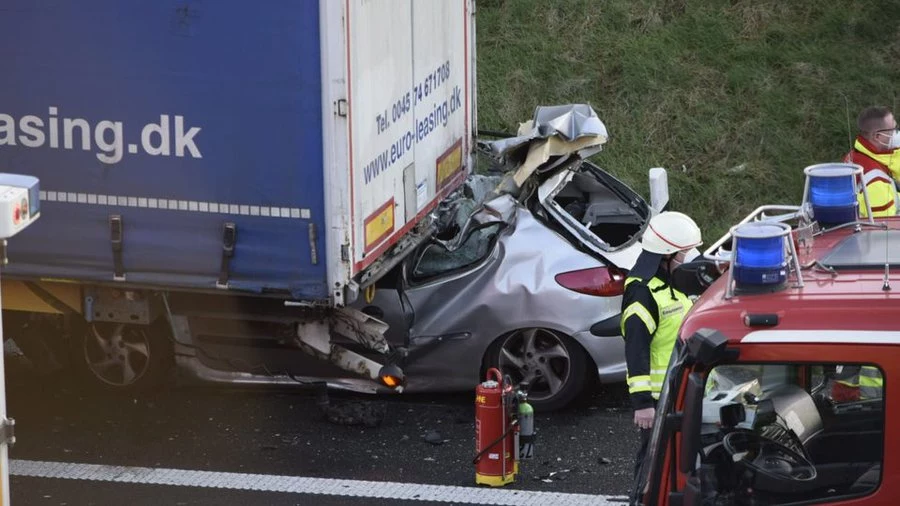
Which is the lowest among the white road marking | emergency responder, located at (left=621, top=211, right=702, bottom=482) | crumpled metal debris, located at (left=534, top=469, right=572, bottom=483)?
the white road marking

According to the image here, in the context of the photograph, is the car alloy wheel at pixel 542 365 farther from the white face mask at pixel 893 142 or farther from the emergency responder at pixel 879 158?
the white face mask at pixel 893 142

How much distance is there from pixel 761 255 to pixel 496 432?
10.1 ft

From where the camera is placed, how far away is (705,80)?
12578 mm

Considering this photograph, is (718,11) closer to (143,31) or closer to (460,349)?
(460,349)

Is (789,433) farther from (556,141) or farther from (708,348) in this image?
(556,141)

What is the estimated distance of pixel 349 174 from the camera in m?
7.11

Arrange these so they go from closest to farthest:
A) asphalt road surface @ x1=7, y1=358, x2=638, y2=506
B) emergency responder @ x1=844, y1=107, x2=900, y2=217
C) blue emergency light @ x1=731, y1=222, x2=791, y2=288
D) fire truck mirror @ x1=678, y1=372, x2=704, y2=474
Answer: fire truck mirror @ x1=678, y1=372, x2=704, y2=474 → blue emergency light @ x1=731, y1=222, x2=791, y2=288 → asphalt road surface @ x1=7, y1=358, x2=638, y2=506 → emergency responder @ x1=844, y1=107, x2=900, y2=217

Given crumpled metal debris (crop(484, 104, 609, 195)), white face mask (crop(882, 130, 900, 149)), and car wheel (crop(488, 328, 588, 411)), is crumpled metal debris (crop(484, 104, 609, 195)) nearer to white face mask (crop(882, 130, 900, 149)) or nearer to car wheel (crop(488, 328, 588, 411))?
car wheel (crop(488, 328, 588, 411))

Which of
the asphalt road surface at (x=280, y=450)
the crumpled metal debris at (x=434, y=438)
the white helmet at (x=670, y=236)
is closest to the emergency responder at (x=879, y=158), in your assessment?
the white helmet at (x=670, y=236)

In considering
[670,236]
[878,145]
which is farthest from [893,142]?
[670,236]

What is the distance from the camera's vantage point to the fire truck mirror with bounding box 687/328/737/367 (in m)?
4.14

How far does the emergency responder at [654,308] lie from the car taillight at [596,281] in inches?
73.0

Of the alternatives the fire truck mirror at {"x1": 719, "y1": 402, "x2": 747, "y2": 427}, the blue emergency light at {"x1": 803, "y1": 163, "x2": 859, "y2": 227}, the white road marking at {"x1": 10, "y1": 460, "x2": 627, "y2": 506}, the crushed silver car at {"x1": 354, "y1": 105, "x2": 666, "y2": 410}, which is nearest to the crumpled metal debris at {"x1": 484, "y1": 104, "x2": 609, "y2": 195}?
the crushed silver car at {"x1": 354, "y1": 105, "x2": 666, "y2": 410}

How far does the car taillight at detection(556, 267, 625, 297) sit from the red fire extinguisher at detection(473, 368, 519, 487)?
94 cm
